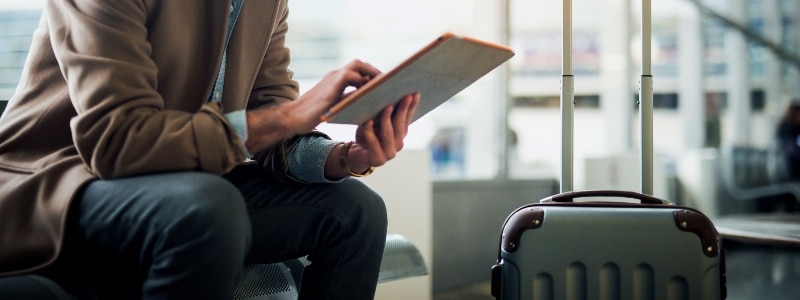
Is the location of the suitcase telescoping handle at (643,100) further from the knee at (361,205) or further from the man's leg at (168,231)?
the man's leg at (168,231)

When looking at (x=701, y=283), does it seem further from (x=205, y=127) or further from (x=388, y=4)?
(x=388, y=4)

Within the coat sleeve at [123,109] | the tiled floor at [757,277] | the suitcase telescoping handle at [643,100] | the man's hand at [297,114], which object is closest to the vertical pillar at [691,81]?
the tiled floor at [757,277]

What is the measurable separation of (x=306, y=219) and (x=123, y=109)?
0.37 m

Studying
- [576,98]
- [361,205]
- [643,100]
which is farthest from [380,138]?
[576,98]

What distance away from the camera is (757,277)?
14.1 feet

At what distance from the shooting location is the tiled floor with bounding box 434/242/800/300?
366 cm

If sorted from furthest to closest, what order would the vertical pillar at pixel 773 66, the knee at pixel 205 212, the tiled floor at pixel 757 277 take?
the vertical pillar at pixel 773 66 < the tiled floor at pixel 757 277 < the knee at pixel 205 212

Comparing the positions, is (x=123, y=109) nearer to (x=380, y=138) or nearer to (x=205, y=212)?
(x=205, y=212)

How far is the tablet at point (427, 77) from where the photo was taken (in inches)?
43.8

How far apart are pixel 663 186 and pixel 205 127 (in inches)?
186

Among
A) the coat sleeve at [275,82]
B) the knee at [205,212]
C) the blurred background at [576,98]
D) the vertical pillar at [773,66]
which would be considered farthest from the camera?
the vertical pillar at [773,66]

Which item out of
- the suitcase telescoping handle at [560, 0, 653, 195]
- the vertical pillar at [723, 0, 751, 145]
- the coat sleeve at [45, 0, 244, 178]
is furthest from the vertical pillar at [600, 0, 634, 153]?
the coat sleeve at [45, 0, 244, 178]

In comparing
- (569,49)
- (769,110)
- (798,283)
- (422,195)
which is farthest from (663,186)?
(569,49)

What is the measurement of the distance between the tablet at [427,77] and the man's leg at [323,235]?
0.17 m
